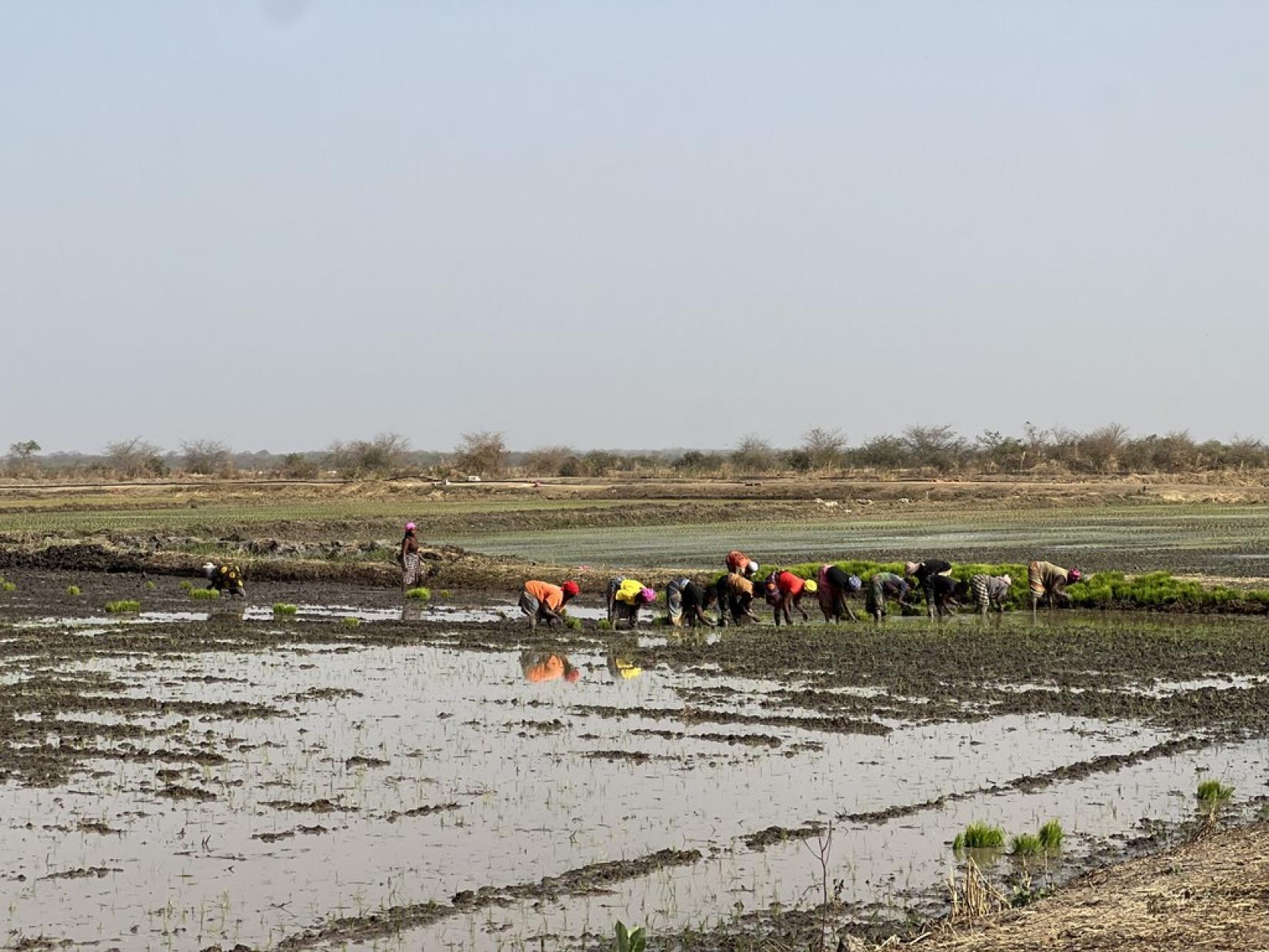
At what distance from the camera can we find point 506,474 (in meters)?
90.5

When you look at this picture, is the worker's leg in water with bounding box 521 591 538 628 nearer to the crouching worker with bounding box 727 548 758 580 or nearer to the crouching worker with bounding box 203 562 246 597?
the crouching worker with bounding box 727 548 758 580

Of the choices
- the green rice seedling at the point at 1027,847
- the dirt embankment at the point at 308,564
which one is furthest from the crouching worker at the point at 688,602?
the green rice seedling at the point at 1027,847

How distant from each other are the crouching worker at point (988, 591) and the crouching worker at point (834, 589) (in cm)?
213

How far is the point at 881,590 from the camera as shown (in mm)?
22156

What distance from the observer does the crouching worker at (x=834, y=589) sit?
22.0m

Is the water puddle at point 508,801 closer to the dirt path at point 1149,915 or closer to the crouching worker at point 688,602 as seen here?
the dirt path at point 1149,915

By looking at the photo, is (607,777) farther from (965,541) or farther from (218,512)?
(218,512)

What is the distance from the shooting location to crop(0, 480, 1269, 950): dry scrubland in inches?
314

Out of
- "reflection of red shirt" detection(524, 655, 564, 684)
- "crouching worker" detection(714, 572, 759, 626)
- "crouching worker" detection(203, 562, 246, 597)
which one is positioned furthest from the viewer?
"crouching worker" detection(203, 562, 246, 597)

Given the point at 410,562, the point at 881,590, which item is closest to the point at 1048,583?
the point at 881,590

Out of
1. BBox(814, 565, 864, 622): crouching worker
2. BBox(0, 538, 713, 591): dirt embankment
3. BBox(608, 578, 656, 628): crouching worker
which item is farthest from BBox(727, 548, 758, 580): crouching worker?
BBox(0, 538, 713, 591): dirt embankment

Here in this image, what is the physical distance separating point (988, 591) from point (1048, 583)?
1.24 m

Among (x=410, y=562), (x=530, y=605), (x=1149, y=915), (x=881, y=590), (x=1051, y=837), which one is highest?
(x=410, y=562)

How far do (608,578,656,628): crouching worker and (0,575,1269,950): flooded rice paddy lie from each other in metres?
0.92
